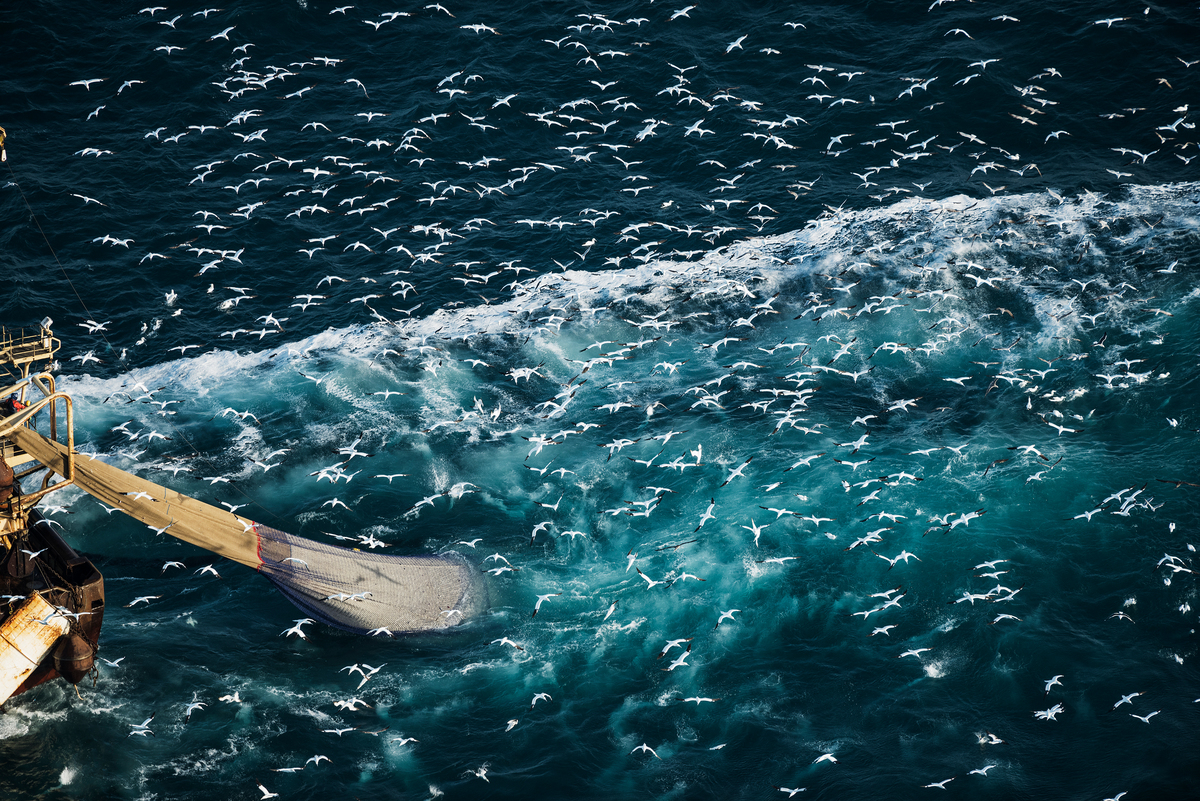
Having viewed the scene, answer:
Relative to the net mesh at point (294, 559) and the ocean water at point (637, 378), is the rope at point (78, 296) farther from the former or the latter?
the net mesh at point (294, 559)

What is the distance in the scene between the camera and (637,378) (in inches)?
2886

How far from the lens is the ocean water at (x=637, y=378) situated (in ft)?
167

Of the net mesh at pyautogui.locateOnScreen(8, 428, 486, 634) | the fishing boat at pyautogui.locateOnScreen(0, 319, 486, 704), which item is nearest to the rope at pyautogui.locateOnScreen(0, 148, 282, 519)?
the net mesh at pyautogui.locateOnScreen(8, 428, 486, 634)

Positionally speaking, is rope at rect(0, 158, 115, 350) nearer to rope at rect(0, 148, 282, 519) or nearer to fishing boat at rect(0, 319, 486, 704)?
rope at rect(0, 148, 282, 519)

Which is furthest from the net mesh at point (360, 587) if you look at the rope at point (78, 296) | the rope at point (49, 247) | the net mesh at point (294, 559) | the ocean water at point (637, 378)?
the rope at point (49, 247)

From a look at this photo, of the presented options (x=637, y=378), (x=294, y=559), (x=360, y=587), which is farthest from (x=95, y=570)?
(x=637, y=378)

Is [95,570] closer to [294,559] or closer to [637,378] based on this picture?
[294,559]

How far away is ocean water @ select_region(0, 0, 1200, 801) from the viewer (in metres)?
50.8

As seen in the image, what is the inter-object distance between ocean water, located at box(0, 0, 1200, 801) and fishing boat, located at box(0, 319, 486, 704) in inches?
87.8

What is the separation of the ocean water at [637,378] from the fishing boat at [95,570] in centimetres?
223

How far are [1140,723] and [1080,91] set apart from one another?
6425cm

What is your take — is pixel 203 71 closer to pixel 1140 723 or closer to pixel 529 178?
pixel 529 178

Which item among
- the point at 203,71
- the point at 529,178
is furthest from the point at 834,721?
the point at 203,71

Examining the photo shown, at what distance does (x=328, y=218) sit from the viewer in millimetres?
84750
